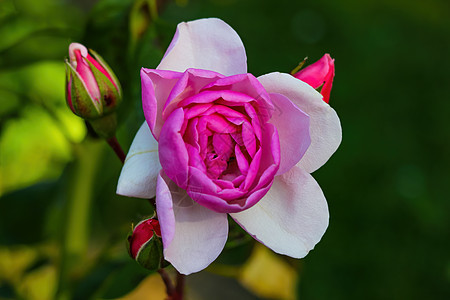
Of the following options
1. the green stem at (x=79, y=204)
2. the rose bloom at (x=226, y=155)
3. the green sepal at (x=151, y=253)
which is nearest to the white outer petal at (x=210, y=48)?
the rose bloom at (x=226, y=155)

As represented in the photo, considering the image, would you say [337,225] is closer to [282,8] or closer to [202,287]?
[202,287]

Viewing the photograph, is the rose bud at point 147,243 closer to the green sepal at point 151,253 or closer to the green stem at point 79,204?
the green sepal at point 151,253

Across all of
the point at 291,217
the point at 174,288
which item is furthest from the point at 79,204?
the point at 291,217

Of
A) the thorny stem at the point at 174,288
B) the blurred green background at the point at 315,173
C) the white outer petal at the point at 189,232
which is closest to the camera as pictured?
the white outer petal at the point at 189,232

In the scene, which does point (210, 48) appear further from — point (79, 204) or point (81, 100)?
point (79, 204)

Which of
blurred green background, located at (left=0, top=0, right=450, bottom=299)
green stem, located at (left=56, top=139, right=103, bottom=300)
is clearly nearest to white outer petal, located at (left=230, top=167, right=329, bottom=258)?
blurred green background, located at (left=0, top=0, right=450, bottom=299)

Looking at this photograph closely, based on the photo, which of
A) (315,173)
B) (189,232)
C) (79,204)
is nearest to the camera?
(189,232)
